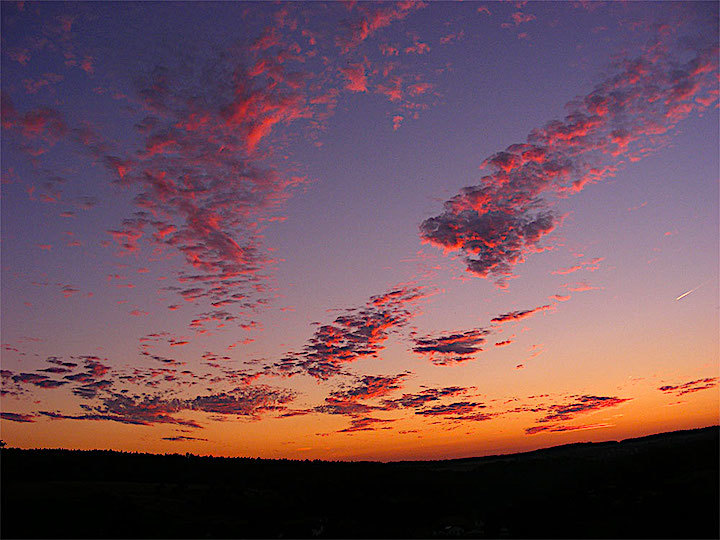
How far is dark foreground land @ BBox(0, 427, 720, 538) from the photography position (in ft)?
78.3

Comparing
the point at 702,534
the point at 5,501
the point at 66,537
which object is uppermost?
the point at 5,501

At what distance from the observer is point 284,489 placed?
40.9m

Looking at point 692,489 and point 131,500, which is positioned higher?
point 131,500

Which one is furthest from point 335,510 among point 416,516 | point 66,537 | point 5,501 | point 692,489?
point 692,489

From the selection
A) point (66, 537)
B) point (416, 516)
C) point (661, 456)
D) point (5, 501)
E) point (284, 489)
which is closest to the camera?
point (66, 537)

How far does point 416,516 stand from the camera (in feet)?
111

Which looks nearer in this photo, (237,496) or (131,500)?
(131,500)

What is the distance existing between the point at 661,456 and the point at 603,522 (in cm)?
1774

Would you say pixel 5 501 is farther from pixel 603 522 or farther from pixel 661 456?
pixel 661 456

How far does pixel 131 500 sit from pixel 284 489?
1492 cm

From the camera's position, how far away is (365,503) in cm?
3816

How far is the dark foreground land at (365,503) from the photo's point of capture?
23.9m

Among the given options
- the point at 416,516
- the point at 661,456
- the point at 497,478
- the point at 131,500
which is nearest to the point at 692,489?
the point at 661,456

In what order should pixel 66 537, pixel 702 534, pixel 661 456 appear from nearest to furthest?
pixel 702 534, pixel 66 537, pixel 661 456
